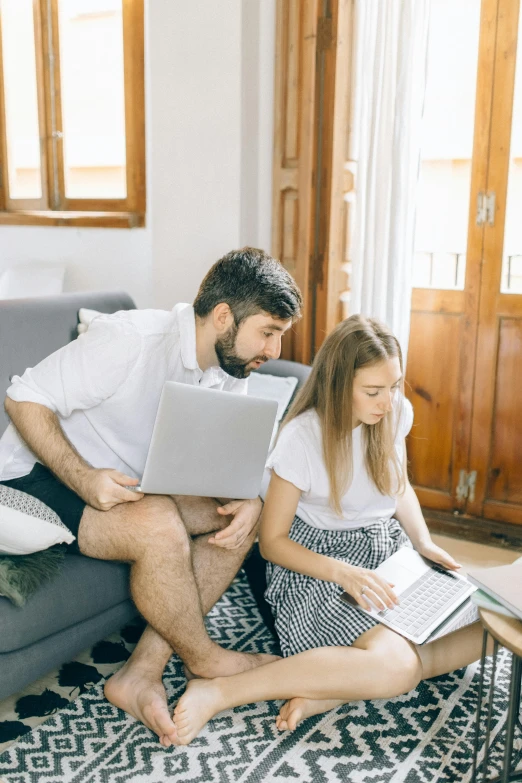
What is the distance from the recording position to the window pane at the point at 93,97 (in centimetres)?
308

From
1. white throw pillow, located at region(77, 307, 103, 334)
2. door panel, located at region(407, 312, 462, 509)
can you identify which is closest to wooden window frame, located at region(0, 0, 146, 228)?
white throw pillow, located at region(77, 307, 103, 334)

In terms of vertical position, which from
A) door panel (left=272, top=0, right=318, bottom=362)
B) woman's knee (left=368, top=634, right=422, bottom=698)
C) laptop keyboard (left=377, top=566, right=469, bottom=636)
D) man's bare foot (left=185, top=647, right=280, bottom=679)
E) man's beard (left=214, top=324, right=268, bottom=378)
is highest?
door panel (left=272, top=0, right=318, bottom=362)

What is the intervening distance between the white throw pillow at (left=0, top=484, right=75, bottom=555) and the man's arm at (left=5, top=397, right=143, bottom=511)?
0.08 meters

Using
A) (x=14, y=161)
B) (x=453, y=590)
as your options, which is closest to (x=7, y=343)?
(x=453, y=590)

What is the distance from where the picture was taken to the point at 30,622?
147 centimetres

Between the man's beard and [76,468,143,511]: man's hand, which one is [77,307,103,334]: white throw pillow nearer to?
the man's beard

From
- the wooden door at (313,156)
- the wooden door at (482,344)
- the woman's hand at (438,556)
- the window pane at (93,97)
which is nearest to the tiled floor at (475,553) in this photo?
the wooden door at (482,344)

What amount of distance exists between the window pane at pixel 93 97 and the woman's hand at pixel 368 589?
7.03 ft

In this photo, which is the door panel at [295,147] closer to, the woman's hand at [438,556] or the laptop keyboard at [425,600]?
the woman's hand at [438,556]

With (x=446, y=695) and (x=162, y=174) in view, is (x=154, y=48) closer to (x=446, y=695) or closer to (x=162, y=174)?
(x=162, y=174)

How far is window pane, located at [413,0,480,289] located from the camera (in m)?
2.51

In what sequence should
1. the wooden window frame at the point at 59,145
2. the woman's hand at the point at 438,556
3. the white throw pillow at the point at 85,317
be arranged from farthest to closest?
the wooden window frame at the point at 59,145, the white throw pillow at the point at 85,317, the woman's hand at the point at 438,556

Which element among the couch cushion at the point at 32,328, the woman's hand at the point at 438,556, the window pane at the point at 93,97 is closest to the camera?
the woman's hand at the point at 438,556

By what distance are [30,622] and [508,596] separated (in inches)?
35.6
